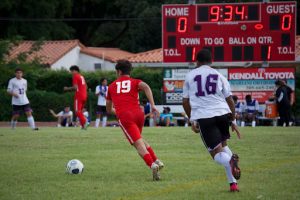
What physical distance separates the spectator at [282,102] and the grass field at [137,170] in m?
9.23

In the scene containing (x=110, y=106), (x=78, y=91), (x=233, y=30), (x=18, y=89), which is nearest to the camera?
(x=110, y=106)

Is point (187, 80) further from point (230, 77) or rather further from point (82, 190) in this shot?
point (230, 77)

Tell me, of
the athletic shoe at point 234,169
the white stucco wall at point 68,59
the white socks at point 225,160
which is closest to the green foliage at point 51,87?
the white stucco wall at point 68,59

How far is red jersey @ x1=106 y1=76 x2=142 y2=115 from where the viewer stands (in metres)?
11.7

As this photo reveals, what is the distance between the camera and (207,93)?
32.5 ft

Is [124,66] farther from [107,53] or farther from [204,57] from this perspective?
[107,53]

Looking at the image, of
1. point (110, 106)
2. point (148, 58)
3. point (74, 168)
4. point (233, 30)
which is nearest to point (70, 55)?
point (148, 58)

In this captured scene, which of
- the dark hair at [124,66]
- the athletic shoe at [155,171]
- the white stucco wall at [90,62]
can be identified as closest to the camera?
the athletic shoe at [155,171]

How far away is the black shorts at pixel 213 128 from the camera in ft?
32.1

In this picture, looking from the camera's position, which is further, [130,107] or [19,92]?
[19,92]

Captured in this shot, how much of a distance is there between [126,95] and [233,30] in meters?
16.9

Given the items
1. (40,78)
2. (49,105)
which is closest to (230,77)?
(49,105)

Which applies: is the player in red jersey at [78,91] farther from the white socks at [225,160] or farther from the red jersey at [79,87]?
the white socks at [225,160]

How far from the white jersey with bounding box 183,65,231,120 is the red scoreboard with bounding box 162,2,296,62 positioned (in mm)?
17971
